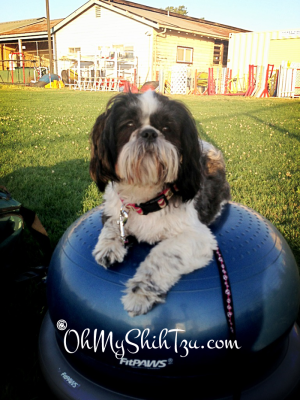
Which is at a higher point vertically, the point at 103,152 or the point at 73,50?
the point at 73,50

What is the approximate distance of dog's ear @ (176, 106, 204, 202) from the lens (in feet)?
8.07

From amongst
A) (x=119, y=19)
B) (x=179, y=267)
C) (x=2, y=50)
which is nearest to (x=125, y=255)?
(x=179, y=267)

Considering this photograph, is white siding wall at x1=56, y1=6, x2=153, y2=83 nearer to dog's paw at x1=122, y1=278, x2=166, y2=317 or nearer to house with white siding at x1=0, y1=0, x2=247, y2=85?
house with white siding at x1=0, y1=0, x2=247, y2=85

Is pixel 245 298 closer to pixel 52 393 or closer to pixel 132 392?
pixel 132 392

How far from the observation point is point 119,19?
3070 cm

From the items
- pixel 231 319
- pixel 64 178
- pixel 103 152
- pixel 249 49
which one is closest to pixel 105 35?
pixel 249 49

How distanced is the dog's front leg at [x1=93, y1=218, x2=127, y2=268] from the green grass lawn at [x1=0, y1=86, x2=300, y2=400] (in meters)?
1.13

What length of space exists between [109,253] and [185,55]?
110 feet

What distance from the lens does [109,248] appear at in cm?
233

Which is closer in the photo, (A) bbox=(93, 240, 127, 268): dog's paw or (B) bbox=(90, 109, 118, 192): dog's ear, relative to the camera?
(A) bbox=(93, 240, 127, 268): dog's paw

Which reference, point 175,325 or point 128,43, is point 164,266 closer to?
point 175,325

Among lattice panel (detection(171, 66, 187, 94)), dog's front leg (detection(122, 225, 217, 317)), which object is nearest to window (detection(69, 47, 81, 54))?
lattice panel (detection(171, 66, 187, 94))

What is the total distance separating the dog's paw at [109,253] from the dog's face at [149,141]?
0.46 metres

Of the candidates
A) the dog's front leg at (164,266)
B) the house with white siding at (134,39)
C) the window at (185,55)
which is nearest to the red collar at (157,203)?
the dog's front leg at (164,266)
